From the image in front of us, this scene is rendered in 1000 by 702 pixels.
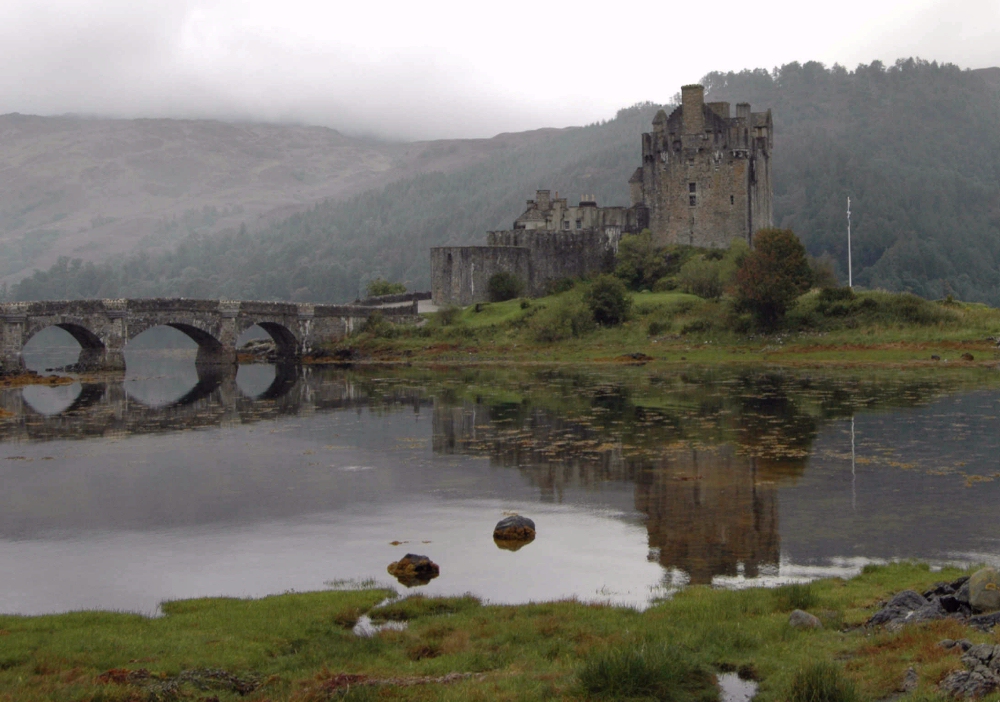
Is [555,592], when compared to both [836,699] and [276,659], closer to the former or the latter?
[276,659]

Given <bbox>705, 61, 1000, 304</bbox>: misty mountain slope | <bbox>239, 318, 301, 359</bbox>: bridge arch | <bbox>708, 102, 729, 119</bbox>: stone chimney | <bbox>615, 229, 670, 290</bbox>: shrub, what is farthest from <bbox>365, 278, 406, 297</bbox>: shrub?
<bbox>705, 61, 1000, 304</bbox>: misty mountain slope

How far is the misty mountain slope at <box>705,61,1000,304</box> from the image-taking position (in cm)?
12256

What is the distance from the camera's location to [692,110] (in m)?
73.4

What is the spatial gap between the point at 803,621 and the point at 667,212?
6172 centimetres

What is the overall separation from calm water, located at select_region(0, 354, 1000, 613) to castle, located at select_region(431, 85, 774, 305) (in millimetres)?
28534

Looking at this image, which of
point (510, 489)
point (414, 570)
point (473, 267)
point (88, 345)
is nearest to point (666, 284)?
point (473, 267)

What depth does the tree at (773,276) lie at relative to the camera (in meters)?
58.7

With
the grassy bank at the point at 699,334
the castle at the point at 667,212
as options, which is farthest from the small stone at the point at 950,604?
the castle at the point at 667,212

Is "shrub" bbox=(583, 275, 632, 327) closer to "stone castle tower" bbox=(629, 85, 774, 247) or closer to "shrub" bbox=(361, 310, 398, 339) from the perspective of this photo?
"stone castle tower" bbox=(629, 85, 774, 247)

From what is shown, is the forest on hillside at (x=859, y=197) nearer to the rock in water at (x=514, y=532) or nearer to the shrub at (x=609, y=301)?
the shrub at (x=609, y=301)

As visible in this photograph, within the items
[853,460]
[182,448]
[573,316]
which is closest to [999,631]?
[853,460]

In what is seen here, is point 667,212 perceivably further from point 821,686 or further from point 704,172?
point 821,686

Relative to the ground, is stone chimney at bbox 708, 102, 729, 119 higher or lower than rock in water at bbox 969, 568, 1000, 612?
higher

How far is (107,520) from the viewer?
23.8 metres
